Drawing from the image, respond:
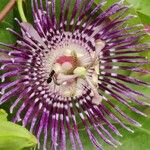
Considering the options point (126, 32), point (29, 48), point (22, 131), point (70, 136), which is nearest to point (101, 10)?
point (126, 32)

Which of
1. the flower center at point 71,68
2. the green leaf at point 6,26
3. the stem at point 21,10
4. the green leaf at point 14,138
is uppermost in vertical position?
the stem at point 21,10

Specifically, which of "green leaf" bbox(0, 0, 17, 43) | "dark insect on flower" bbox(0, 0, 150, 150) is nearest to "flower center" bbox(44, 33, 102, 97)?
"dark insect on flower" bbox(0, 0, 150, 150)

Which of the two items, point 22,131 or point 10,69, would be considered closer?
point 22,131

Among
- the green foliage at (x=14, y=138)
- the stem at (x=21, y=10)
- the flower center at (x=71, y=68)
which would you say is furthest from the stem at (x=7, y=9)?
the green foliage at (x=14, y=138)

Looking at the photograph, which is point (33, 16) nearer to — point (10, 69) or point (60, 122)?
point (10, 69)

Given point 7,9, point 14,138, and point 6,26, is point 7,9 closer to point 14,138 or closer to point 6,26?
point 6,26

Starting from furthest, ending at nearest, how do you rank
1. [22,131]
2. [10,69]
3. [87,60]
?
1. [87,60]
2. [10,69]
3. [22,131]

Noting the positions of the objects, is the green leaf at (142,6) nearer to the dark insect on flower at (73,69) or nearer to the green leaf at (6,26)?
the dark insect on flower at (73,69)
